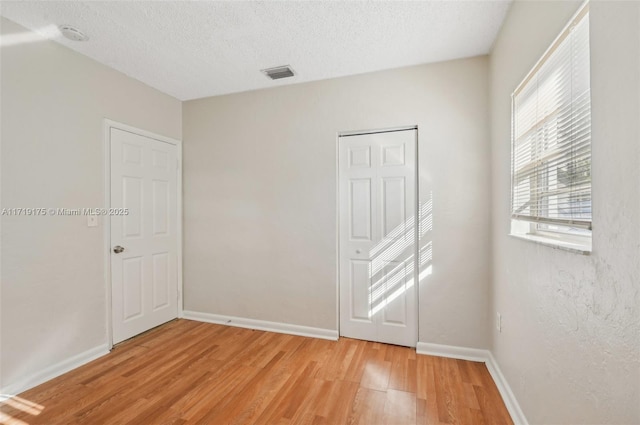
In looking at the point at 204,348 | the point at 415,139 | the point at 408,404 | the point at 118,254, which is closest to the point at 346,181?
the point at 415,139

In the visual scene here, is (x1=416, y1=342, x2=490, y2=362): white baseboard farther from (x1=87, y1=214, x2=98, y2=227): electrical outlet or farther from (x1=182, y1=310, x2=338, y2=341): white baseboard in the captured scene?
(x1=87, y1=214, x2=98, y2=227): electrical outlet

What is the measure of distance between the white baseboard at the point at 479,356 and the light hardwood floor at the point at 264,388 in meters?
0.06

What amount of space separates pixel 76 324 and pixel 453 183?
11.5ft

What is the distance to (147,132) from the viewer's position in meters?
3.10

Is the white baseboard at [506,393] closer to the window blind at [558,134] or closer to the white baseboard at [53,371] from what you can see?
the window blind at [558,134]

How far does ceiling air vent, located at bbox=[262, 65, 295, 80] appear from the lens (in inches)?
108

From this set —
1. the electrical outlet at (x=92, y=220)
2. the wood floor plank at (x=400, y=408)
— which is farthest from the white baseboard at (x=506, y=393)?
the electrical outlet at (x=92, y=220)

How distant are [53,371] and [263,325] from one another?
1755 mm

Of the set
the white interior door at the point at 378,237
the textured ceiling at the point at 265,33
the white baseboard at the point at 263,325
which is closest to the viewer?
the textured ceiling at the point at 265,33

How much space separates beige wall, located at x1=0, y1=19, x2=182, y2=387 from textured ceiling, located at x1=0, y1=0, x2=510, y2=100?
291 mm

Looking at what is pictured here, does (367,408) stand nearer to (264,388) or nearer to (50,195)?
(264,388)

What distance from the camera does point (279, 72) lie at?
2.83m

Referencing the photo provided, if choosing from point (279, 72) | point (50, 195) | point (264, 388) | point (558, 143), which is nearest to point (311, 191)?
point (279, 72)

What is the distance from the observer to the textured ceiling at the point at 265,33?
1.94 metres
